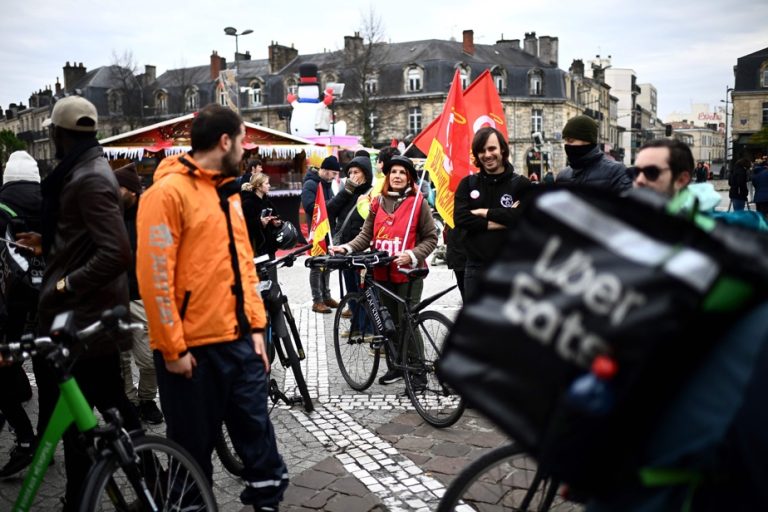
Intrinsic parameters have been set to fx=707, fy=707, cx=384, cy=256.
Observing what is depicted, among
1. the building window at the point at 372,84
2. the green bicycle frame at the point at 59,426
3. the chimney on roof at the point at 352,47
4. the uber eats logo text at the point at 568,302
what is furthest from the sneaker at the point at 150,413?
the building window at the point at 372,84

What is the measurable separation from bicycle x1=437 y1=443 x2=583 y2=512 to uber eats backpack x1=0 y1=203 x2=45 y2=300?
3.16m

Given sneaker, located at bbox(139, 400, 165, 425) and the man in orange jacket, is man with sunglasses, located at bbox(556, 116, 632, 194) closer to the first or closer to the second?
the man in orange jacket

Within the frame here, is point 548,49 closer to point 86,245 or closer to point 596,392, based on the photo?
point 86,245

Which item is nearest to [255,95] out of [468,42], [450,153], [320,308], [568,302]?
[468,42]

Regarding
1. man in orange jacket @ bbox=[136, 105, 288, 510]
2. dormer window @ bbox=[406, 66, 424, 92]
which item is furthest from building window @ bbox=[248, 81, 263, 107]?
man in orange jacket @ bbox=[136, 105, 288, 510]

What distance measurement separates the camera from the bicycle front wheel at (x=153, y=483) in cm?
260

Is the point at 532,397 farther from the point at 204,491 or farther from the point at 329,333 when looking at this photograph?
the point at 329,333

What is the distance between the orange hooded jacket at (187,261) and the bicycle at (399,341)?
221 cm

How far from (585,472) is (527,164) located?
62.5 meters

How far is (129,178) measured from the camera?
16.4 ft

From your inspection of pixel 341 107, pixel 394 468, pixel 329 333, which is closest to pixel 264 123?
pixel 341 107

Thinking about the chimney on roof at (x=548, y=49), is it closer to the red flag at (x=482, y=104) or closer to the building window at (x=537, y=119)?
the building window at (x=537, y=119)

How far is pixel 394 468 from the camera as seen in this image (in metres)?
4.33

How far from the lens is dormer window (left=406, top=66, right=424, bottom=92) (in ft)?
197
